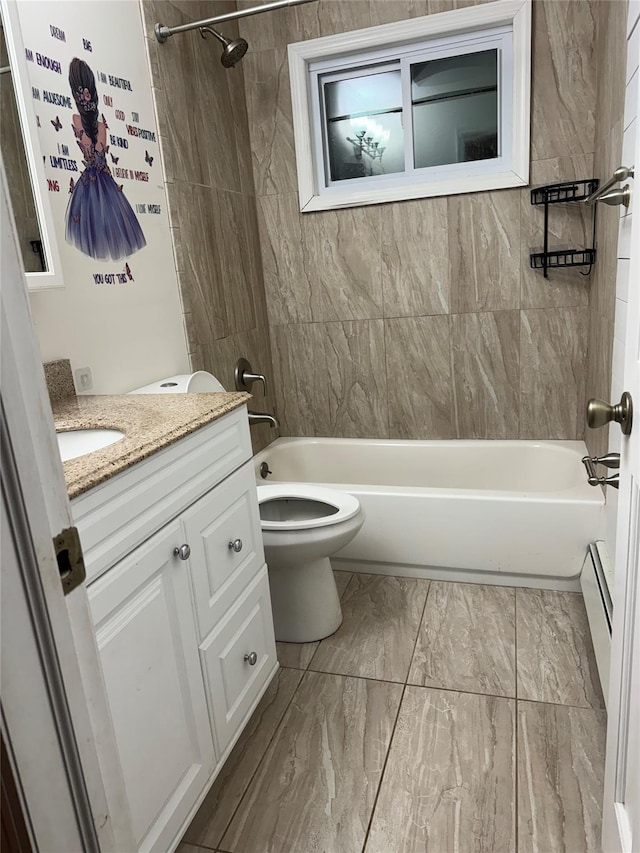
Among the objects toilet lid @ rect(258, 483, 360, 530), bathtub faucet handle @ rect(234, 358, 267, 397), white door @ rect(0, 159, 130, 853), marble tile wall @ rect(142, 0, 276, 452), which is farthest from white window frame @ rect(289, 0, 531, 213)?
white door @ rect(0, 159, 130, 853)

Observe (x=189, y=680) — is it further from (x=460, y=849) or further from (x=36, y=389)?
(x=36, y=389)

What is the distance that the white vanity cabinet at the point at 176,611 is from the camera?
1.09m

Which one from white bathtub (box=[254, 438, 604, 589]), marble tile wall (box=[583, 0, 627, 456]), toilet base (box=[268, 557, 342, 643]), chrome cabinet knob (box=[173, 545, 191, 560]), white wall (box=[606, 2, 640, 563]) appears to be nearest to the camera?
chrome cabinet knob (box=[173, 545, 191, 560])

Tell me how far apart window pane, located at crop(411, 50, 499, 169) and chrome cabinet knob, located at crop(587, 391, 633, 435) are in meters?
2.03

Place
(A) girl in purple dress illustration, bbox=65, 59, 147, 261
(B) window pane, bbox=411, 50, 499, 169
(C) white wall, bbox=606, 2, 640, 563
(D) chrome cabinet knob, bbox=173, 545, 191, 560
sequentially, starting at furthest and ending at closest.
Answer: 1. (B) window pane, bbox=411, 50, 499, 169
2. (A) girl in purple dress illustration, bbox=65, 59, 147, 261
3. (C) white wall, bbox=606, 2, 640, 563
4. (D) chrome cabinet knob, bbox=173, 545, 191, 560

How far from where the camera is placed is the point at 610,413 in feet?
3.24

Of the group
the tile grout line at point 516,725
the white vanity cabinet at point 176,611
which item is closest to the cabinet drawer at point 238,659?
the white vanity cabinet at point 176,611

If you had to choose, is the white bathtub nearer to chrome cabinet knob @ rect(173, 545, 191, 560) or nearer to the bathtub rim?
the bathtub rim

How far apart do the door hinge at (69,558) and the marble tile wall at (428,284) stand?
7.92 feet

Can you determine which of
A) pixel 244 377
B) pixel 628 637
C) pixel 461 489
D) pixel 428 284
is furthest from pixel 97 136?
pixel 628 637

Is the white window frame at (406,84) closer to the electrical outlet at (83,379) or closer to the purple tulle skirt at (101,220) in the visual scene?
the purple tulle skirt at (101,220)

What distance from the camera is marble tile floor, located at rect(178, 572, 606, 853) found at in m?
1.37

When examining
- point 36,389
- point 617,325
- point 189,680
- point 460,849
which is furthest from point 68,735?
point 617,325

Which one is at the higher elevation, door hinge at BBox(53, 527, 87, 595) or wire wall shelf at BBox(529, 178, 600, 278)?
wire wall shelf at BBox(529, 178, 600, 278)
